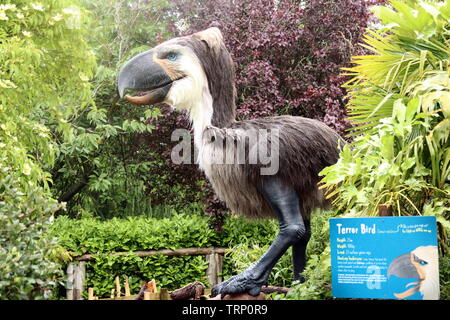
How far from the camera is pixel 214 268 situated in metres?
5.92

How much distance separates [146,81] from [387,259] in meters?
2.05

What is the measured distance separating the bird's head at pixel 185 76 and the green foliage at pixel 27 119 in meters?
0.95

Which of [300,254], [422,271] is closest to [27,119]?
[300,254]

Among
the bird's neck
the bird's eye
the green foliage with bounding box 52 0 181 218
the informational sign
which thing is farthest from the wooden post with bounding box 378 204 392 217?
the green foliage with bounding box 52 0 181 218

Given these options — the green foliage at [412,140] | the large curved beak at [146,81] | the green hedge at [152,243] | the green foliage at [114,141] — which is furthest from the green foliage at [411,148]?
the green foliage at [114,141]

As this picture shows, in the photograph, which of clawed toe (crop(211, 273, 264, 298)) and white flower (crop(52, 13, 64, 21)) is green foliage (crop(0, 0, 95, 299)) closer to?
white flower (crop(52, 13, 64, 21))

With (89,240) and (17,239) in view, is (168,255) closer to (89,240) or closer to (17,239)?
(89,240)

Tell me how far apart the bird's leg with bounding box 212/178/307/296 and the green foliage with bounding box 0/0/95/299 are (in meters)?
1.18

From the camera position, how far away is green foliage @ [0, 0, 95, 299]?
2.80m

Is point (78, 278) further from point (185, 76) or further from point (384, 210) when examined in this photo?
point (384, 210)
